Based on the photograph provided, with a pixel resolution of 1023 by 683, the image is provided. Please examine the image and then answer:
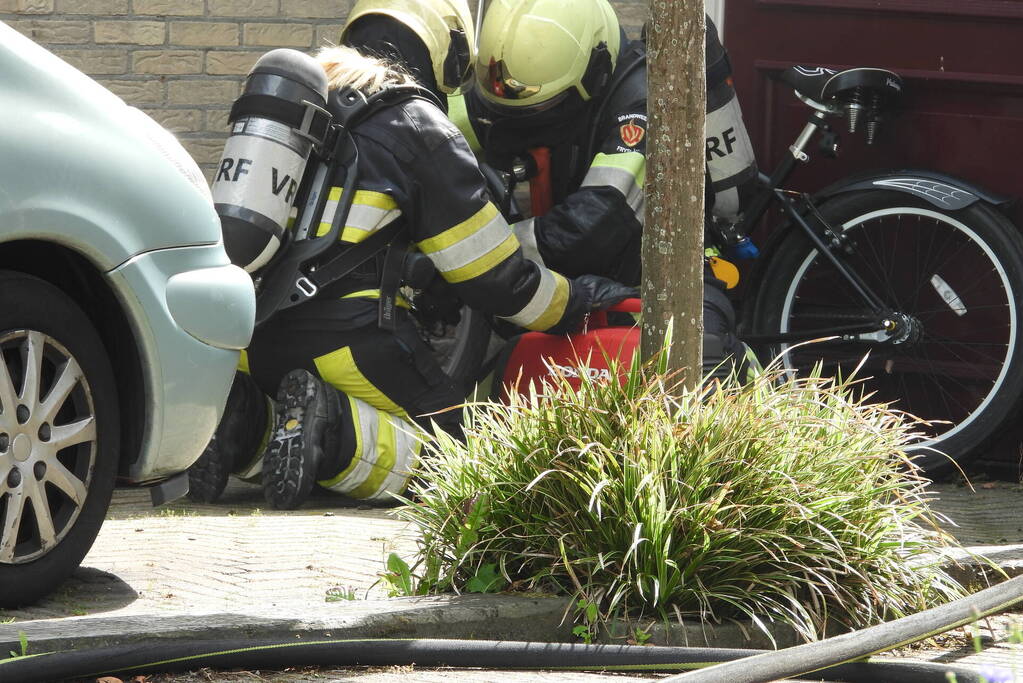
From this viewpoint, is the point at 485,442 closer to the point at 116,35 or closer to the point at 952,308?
the point at 952,308

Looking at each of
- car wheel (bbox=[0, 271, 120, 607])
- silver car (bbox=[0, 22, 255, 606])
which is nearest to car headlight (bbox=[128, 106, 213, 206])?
silver car (bbox=[0, 22, 255, 606])

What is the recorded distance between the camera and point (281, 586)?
161 inches

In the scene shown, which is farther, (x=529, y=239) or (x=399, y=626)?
(x=529, y=239)

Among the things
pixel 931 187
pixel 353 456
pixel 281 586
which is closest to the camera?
pixel 281 586

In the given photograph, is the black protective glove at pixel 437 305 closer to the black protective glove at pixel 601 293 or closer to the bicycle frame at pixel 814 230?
the black protective glove at pixel 601 293

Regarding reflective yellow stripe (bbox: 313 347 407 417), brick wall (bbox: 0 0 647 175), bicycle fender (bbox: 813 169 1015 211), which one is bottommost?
reflective yellow stripe (bbox: 313 347 407 417)

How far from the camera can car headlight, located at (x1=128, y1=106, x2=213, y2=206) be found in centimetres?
395

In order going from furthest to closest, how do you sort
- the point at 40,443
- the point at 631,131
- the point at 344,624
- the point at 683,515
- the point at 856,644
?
the point at 631,131 → the point at 40,443 → the point at 683,515 → the point at 344,624 → the point at 856,644

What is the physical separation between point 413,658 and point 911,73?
14.8 feet

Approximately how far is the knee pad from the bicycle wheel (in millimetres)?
1983

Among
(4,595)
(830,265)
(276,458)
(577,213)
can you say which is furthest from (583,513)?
(830,265)

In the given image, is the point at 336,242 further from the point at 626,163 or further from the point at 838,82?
the point at 838,82

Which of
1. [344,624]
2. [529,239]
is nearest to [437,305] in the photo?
[529,239]

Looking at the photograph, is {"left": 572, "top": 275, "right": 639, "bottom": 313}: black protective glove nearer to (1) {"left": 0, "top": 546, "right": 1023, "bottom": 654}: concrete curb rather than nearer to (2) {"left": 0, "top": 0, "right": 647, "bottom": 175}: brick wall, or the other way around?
(2) {"left": 0, "top": 0, "right": 647, "bottom": 175}: brick wall
